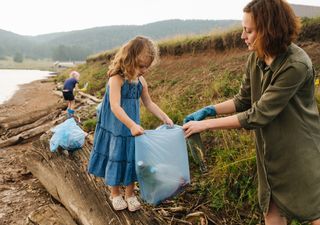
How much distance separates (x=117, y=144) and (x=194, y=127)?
Result: 2.76 feet

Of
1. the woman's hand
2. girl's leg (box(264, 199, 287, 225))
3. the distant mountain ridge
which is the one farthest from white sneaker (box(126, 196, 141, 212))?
the distant mountain ridge

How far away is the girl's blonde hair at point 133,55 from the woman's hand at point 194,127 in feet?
2.38

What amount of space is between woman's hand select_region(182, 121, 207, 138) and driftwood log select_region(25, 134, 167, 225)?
101 cm

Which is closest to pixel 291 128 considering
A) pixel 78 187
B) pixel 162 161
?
pixel 162 161

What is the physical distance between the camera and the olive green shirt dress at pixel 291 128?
1.72 m

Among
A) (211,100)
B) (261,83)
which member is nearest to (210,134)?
(211,100)

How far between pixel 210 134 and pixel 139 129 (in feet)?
7.27

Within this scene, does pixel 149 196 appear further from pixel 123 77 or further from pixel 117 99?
pixel 123 77

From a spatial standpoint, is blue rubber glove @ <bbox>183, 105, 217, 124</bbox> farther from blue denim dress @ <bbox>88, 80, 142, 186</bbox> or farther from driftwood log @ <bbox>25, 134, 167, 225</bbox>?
driftwood log @ <bbox>25, 134, 167, 225</bbox>

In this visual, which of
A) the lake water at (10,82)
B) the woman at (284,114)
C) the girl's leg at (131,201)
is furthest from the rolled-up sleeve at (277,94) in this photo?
the lake water at (10,82)

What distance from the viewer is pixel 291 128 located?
5.90 feet

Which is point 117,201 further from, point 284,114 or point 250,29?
point 250,29

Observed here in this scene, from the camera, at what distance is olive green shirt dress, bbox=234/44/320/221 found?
172 centimetres

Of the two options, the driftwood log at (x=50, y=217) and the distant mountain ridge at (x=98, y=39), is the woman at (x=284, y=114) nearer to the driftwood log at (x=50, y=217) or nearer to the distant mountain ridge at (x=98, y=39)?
the driftwood log at (x=50, y=217)
